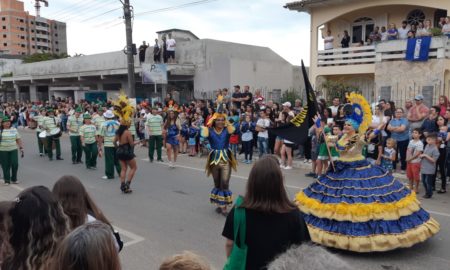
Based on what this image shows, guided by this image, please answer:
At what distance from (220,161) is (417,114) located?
19.6 ft

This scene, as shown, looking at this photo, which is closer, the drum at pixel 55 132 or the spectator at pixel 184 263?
the spectator at pixel 184 263

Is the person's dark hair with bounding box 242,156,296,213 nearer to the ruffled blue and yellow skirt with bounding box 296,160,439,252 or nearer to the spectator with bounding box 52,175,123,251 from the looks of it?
the spectator with bounding box 52,175,123,251

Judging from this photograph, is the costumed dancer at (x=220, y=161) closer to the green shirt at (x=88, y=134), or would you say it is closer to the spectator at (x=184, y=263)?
the spectator at (x=184, y=263)

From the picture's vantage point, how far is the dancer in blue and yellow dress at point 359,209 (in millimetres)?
5191

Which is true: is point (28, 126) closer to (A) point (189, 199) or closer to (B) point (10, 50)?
(A) point (189, 199)

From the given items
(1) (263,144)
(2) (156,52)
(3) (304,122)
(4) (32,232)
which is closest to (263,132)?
(1) (263,144)

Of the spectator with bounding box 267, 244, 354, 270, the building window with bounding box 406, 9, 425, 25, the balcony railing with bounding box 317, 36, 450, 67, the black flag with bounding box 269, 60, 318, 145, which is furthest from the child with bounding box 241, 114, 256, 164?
the spectator with bounding box 267, 244, 354, 270

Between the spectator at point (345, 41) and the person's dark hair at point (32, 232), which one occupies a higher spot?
the spectator at point (345, 41)

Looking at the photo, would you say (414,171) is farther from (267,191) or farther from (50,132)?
(50,132)

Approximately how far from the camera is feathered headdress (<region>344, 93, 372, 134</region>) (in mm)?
6125

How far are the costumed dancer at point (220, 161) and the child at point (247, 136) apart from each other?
5316 mm

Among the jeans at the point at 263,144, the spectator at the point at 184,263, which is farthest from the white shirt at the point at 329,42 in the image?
the spectator at the point at 184,263

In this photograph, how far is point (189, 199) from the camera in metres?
8.49

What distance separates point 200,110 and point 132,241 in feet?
30.1
